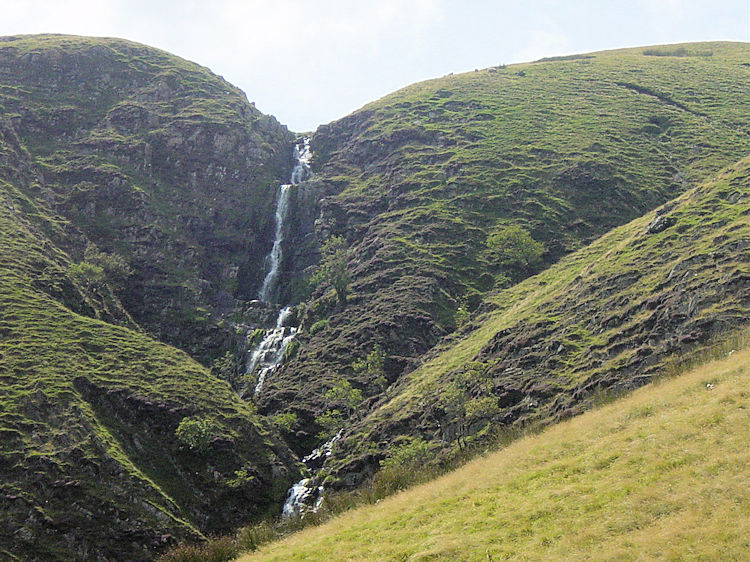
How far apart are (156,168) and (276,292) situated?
4247cm

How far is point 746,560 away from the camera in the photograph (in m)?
16.0

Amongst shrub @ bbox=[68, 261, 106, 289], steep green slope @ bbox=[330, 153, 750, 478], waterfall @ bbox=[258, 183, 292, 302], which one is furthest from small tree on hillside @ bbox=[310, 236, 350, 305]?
shrub @ bbox=[68, 261, 106, 289]

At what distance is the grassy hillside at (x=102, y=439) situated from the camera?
45.8 m

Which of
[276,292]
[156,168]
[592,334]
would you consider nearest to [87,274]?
[276,292]

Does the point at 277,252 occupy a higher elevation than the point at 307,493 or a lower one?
higher

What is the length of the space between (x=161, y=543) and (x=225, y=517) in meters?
7.65

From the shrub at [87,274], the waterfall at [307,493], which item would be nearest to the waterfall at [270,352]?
the waterfall at [307,493]

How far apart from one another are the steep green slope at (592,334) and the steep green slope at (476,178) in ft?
43.0

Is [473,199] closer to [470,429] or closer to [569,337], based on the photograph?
[569,337]

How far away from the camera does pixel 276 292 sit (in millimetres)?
Answer: 106500

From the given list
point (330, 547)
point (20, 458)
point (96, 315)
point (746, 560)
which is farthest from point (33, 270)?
point (746, 560)

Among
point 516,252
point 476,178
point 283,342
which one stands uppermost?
point 476,178

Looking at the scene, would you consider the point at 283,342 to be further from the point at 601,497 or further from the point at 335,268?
the point at 601,497

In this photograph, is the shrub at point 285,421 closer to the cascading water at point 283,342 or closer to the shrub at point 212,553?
the cascading water at point 283,342
